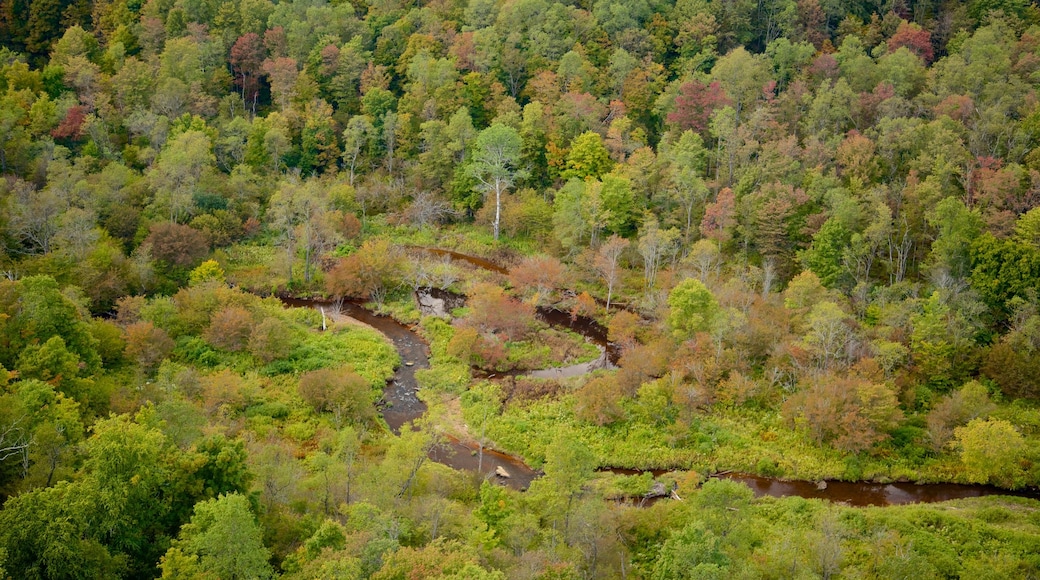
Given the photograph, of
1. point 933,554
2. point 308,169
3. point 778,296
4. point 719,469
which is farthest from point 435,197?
point 933,554

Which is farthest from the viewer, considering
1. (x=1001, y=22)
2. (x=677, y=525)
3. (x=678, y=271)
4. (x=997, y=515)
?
(x=1001, y=22)

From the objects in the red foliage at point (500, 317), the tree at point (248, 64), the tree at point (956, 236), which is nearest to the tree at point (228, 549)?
the red foliage at point (500, 317)

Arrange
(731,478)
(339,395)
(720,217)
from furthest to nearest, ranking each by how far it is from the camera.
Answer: (720,217)
(339,395)
(731,478)

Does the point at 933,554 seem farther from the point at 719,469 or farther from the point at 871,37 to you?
the point at 871,37

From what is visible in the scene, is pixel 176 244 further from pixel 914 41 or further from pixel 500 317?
pixel 914 41

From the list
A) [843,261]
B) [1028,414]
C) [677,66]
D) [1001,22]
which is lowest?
[1028,414]

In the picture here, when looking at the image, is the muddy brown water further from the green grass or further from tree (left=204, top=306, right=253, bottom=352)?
tree (left=204, top=306, right=253, bottom=352)

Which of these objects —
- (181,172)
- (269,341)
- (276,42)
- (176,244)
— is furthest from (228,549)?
(276,42)
